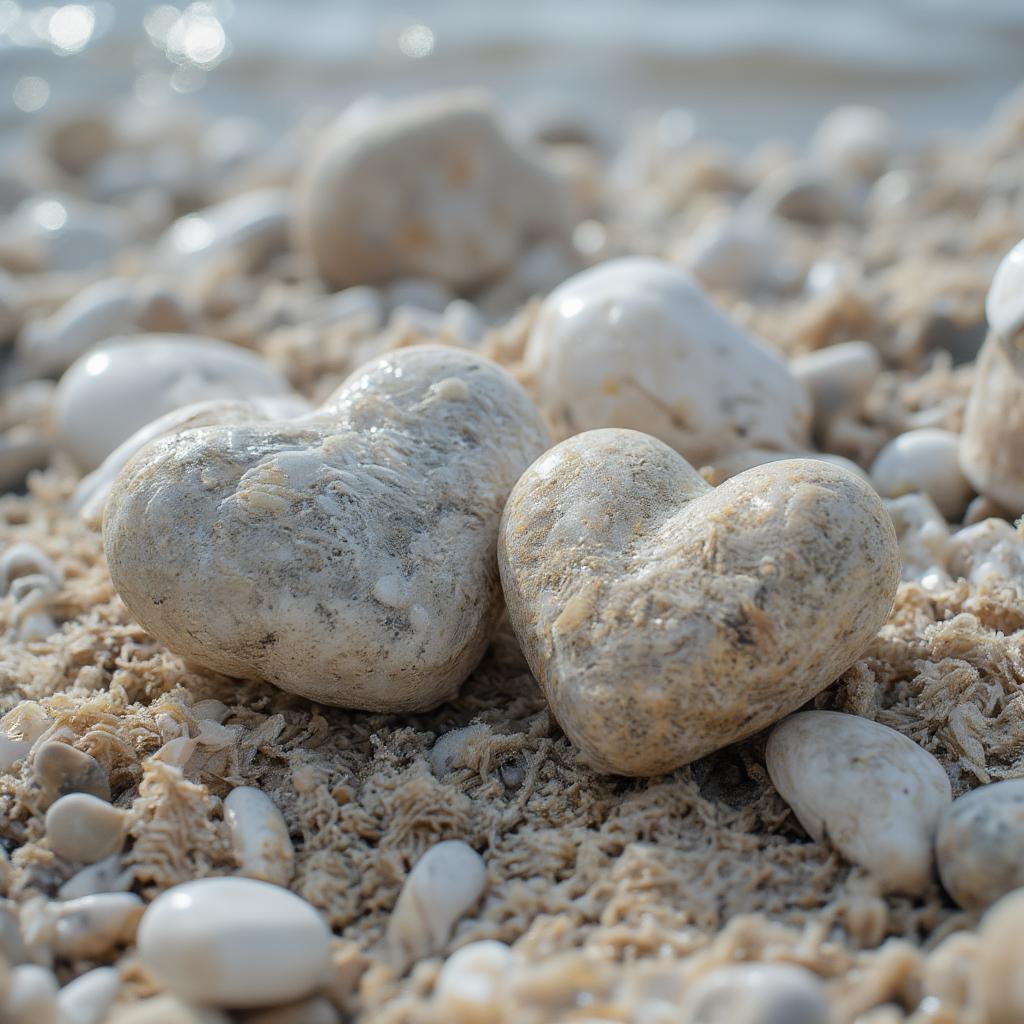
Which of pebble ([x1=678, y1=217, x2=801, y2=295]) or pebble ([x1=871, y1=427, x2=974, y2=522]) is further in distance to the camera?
pebble ([x1=678, y1=217, x2=801, y2=295])

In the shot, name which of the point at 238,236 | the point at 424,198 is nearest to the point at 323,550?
the point at 424,198

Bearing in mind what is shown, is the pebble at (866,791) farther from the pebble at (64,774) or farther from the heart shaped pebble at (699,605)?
the pebble at (64,774)

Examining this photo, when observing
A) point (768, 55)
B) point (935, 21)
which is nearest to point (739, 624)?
point (768, 55)

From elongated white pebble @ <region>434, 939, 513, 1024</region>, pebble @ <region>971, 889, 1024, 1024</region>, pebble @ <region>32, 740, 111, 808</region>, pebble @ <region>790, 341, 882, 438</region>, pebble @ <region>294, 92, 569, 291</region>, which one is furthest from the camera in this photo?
pebble @ <region>294, 92, 569, 291</region>

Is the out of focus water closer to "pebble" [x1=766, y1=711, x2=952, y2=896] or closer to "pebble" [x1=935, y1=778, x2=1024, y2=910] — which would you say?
"pebble" [x1=766, y1=711, x2=952, y2=896]

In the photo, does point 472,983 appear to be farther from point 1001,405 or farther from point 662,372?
point 1001,405

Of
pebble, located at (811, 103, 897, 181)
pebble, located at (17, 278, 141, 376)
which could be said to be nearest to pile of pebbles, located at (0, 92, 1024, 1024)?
pebble, located at (17, 278, 141, 376)

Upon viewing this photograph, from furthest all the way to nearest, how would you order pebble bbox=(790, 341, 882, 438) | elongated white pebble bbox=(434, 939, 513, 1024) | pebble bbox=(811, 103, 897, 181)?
pebble bbox=(811, 103, 897, 181) < pebble bbox=(790, 341, 882, 438) < elongated white pebble bbox=(434, 939, 513, 1024)
